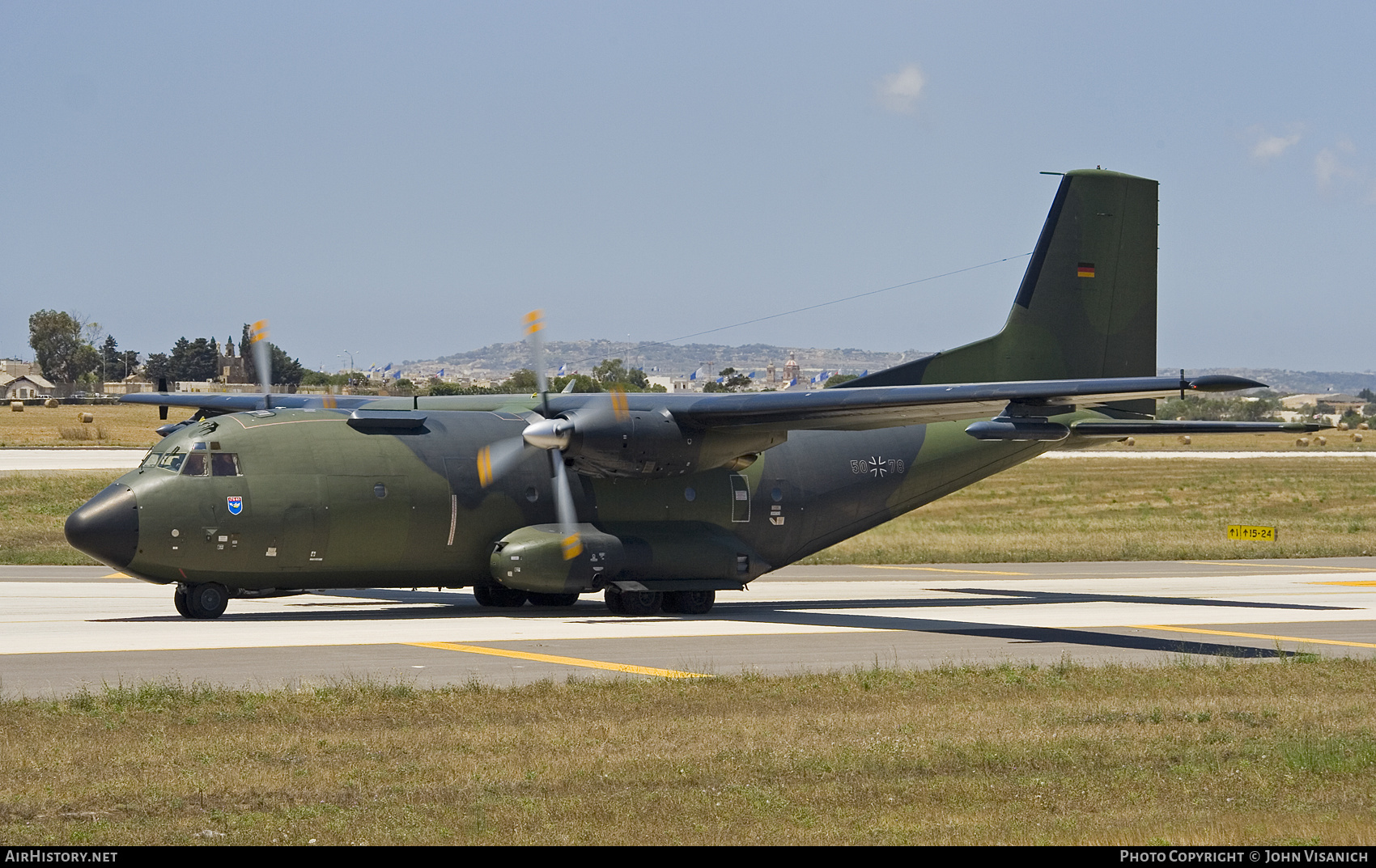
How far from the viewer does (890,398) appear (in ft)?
73.4

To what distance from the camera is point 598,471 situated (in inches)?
925

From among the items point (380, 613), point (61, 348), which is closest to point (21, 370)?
point (61, 348)

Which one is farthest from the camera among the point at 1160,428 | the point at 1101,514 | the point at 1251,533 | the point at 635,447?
the point at 1101,514

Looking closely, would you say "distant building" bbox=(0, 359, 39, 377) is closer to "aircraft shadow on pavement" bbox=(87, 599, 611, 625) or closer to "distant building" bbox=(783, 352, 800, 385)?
"distant building" bbox=(783, 352, 800, 385)

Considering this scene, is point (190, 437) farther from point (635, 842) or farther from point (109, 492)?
point (635, 842)

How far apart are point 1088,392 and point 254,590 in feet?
44.4

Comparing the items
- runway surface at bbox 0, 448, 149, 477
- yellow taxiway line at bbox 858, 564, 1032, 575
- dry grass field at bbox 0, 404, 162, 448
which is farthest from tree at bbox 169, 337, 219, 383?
yellow taxiway line at bbox 858, 564, 1032, 575

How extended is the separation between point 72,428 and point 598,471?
60.6 metres

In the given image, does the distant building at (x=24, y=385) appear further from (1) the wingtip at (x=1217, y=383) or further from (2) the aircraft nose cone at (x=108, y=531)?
(1) the wingtip at (x=1217, y=383)

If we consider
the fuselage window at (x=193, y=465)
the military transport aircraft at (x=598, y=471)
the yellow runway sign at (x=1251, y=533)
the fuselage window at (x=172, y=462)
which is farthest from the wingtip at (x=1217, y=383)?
the yellow runway sign at (x=1251, y=533)

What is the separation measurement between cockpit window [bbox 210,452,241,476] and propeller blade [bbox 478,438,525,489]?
3917mm

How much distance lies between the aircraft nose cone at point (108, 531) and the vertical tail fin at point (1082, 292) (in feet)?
51.1

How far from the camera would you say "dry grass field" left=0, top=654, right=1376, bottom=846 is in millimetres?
9625

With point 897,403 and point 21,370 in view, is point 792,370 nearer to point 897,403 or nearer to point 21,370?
point 897,403
